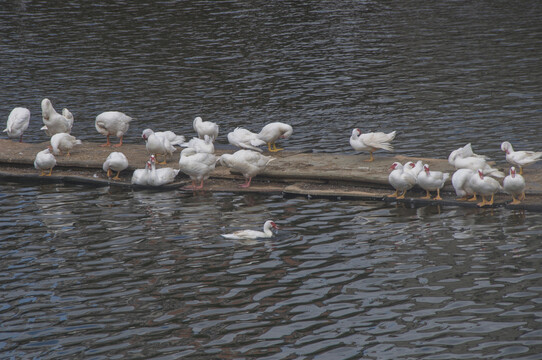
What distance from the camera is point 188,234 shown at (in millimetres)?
15695

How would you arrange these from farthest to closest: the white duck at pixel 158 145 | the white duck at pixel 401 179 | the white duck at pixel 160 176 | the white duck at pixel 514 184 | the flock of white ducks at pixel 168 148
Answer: the white duck at pixel 158 145 → the white duck at pixel 160 176 → the flock of white ducks at pixel 168 148 → the white duck at pixel 401 179 → the white duck at pixel 514 184

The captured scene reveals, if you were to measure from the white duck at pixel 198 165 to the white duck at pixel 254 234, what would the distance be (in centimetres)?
373

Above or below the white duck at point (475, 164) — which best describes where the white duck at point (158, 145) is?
above

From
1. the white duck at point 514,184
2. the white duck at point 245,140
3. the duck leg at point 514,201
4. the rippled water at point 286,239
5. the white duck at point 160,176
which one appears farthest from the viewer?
the white duck at point 245,140

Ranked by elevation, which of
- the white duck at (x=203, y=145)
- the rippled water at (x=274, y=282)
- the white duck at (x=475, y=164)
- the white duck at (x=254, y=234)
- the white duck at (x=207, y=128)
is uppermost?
the white duck at (x=207, y=128)

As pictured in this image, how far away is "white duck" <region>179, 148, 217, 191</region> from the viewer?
18.6 metres

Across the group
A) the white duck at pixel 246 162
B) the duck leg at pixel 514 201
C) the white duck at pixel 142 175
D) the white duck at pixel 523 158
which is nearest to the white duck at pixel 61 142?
the white duck at pixel 142 175

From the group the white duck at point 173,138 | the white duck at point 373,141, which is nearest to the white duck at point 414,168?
the white duck at point 373,141

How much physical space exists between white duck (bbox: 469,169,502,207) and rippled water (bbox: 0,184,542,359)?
41cm

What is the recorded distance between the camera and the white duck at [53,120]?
881 inches

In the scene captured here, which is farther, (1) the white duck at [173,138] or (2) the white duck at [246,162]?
(1) the white duck at [173,138]

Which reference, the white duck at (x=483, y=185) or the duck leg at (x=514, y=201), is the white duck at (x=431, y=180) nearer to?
the white duck at (x=483, y=185)

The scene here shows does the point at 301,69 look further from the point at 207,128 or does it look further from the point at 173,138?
the point at 173,138

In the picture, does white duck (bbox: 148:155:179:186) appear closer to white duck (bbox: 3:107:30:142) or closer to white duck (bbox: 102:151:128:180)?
white duck (bbox: 102:151:128:180)
